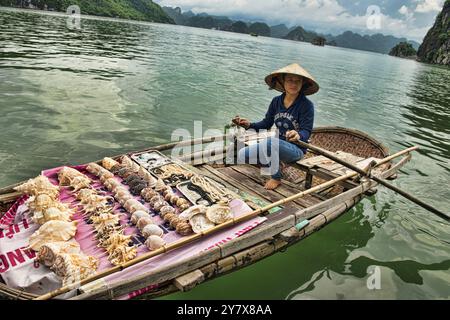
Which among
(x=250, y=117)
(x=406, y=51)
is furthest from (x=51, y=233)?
(x=406, y=51)

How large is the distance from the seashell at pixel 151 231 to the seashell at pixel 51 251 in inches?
30.0

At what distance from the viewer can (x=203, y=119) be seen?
12523 millimetres

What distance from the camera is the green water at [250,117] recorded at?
5.18 m

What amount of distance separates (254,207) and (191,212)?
1.08 meters

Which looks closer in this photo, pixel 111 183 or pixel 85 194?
pixel 85 194

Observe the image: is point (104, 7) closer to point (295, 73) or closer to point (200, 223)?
point (295, 73)

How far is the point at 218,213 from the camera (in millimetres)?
4328

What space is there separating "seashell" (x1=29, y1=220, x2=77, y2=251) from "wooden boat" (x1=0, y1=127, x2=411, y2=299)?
464 millimetres

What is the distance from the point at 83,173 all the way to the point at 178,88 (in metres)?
11.8

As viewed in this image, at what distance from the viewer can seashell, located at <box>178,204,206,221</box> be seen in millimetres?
4270

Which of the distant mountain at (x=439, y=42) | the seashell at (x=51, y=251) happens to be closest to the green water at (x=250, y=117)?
the seashell at (x=51, y=251)

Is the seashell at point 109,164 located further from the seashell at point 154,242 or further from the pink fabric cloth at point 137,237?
the seashell at point 154,242
